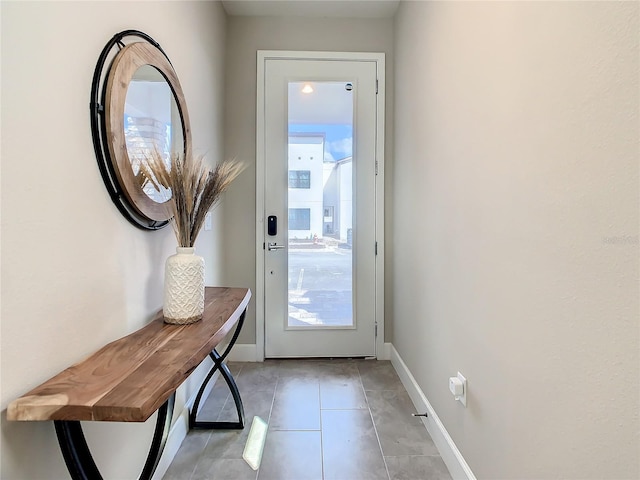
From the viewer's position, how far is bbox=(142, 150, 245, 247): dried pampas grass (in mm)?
1250

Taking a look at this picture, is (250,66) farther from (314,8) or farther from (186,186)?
(186,186)

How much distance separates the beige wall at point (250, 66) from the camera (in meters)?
2.66

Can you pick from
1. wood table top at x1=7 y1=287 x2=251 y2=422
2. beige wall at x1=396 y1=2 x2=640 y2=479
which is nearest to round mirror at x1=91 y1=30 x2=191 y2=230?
wood table top at x1=7 y1=287 x2=251 y2=422

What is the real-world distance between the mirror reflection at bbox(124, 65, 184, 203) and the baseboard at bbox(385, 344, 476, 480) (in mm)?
1655

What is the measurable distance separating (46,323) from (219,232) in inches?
67.3

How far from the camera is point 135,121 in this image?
1238 mm

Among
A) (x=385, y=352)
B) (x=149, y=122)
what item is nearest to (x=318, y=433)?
(x=385, y=352)

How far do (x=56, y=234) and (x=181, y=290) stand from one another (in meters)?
0.48

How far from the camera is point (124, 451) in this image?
4.06 feet

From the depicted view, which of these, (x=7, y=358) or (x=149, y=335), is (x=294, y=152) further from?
(x=7, y=358)

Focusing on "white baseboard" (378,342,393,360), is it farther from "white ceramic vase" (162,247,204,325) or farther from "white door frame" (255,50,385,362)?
"white ceramic vase" (162,247,204,325)

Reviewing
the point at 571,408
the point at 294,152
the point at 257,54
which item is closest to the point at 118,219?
the point at 571,408

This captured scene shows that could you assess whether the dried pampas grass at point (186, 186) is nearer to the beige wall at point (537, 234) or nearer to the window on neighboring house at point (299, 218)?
the beige wall at point (537, 234)

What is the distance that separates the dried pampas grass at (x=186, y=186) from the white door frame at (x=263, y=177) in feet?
4.29
